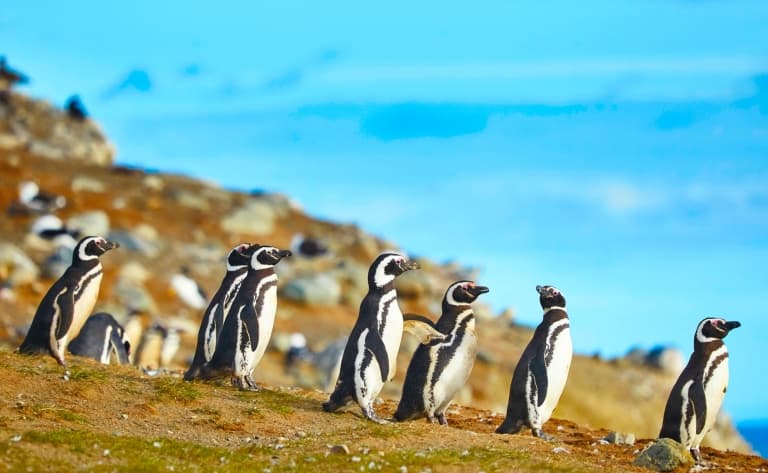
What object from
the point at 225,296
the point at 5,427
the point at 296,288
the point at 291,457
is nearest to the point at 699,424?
the point at 291,457

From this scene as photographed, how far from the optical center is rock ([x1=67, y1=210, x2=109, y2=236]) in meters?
43.1

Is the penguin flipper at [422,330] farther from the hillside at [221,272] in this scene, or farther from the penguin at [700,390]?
the hillside at [221,272]

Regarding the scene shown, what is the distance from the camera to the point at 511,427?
1427 centimetres

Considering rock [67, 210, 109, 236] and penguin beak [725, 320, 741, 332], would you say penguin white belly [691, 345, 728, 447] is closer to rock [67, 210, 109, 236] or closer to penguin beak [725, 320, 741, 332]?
penguin beak [725, 320, 741, 332]

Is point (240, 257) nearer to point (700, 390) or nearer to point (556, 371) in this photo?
point (556, 371)

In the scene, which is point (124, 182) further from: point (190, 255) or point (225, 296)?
point (225, 296)

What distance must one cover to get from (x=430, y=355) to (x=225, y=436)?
2.93m

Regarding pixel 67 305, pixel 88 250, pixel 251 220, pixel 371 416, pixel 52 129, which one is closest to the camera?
pixel 371 416

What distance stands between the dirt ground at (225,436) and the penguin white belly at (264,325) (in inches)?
18.4

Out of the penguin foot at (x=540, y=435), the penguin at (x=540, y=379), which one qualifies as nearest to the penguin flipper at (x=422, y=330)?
the penguin at (x=540, y=379)

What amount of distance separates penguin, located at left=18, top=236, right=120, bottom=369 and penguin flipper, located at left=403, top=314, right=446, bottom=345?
545cm

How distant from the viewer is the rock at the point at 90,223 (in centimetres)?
4310

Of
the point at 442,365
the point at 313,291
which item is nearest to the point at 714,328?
the point at 442,365

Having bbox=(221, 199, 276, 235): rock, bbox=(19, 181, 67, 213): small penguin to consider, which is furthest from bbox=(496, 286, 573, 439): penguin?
bbox=(221, 199, 276, 235): rock
